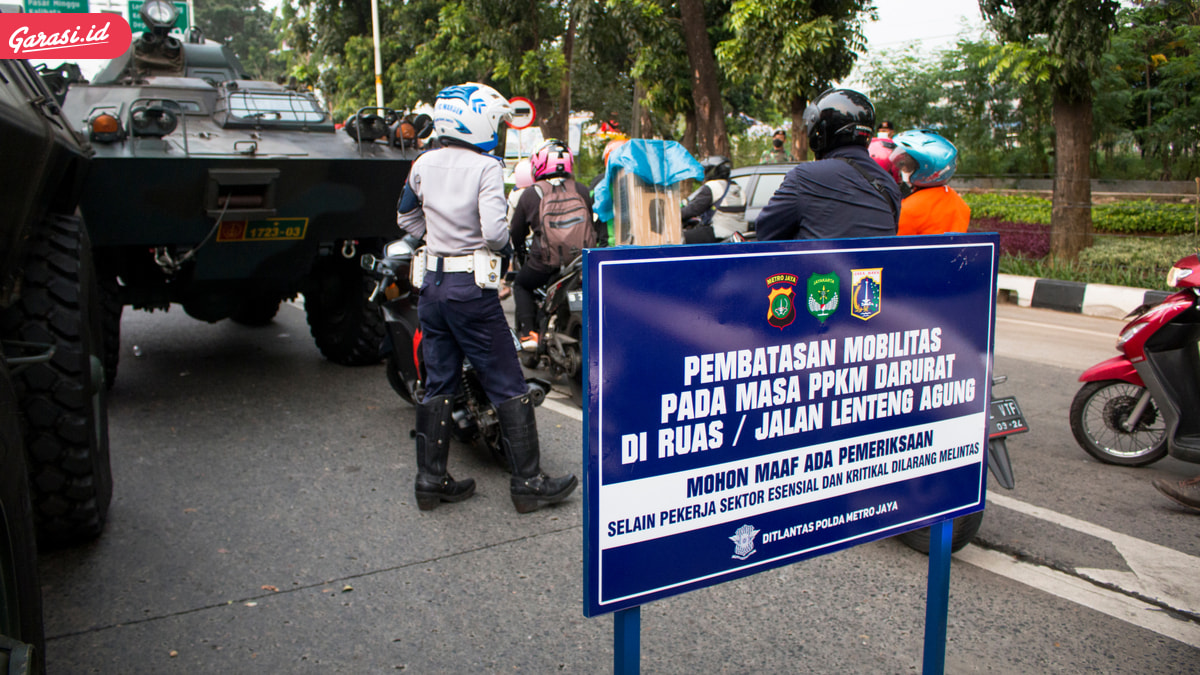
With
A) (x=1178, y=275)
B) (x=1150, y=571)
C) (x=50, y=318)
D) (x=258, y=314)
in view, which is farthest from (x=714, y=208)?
(x=50, y=318)

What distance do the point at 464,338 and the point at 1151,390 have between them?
3271 millimetres

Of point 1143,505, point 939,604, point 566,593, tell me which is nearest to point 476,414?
point 566,593

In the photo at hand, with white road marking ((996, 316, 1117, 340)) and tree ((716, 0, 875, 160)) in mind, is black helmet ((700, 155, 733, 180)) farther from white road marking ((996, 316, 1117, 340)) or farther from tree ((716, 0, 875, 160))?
tree ((716, 0, 875, 160))

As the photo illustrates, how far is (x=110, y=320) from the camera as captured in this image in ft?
20.4

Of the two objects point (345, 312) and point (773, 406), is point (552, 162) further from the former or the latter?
point (773, 406)

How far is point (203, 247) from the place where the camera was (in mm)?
5953

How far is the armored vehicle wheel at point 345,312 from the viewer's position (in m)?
7.18

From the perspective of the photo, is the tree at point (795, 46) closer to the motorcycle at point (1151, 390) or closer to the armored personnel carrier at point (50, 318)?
the motorcycle at point (1151, 390)

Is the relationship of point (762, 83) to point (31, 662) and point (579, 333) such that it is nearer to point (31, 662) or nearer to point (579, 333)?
point (579, 333)

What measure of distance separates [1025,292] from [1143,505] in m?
7.57

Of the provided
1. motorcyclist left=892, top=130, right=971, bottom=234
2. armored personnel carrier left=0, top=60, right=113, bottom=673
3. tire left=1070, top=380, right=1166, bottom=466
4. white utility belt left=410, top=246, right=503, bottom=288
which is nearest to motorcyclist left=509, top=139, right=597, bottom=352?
white utility belt left=410, top=246, right=503, bottom=288

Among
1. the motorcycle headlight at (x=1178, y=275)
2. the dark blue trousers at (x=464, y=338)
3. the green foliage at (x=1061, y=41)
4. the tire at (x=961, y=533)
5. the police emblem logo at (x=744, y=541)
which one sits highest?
the green foliage at (x=1061, y=41)

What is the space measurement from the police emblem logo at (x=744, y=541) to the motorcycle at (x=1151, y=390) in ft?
10.5

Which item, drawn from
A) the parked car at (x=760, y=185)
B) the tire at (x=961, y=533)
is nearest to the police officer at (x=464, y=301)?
the tire at (x=961, y=533)
